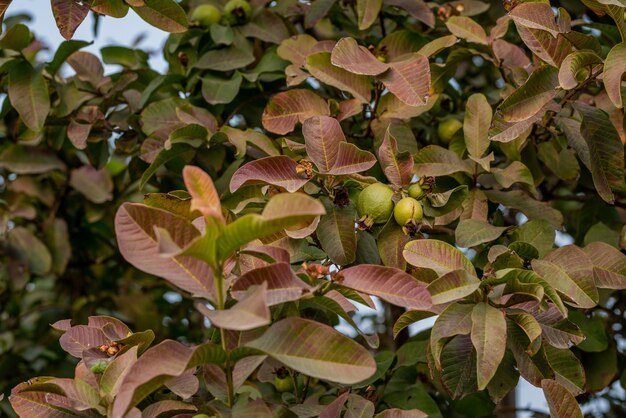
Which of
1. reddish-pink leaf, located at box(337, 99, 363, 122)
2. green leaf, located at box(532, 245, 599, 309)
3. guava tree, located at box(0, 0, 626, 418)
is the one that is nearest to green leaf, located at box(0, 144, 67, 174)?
guava tree, located at box(0, 0, 626, 418)

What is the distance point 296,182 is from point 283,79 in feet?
2.17

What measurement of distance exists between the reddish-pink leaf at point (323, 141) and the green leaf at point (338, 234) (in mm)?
80

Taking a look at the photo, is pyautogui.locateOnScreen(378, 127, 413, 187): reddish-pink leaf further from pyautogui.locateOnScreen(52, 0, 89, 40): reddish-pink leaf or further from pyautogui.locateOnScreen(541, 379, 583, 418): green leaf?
pyautogui.locateOnScreen(52, 0, 89, 40): reddish-pink leaf

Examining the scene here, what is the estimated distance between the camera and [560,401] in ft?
3.72

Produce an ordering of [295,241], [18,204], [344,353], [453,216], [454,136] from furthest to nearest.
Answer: [18,204], [454,136], [453,216], [295,241], [344,353]

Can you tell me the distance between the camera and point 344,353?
3.18 feet

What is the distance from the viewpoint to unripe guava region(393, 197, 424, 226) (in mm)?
1255

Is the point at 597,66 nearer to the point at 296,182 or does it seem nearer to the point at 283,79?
the point at 296,182

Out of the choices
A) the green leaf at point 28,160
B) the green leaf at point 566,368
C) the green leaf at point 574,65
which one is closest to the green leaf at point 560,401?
the green leaf at point 566,368

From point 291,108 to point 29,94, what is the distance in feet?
1.95

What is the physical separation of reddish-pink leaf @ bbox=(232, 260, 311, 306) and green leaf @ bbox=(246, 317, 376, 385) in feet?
0.11

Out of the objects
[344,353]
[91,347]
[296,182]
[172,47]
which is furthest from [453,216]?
[172,47]

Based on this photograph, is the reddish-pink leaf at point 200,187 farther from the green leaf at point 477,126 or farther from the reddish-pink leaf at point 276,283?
the green leaf at point 477,126

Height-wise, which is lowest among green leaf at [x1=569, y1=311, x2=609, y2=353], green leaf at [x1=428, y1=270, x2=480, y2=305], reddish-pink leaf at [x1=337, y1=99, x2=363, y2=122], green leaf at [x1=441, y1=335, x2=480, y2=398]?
A: green leaf at [x1=569, y1=311, x2=609, y2=353]
